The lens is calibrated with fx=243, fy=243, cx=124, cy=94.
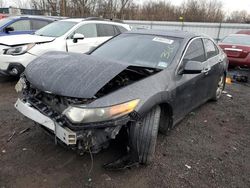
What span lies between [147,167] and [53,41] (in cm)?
439

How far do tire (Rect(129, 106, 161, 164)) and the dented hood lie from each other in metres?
0.59

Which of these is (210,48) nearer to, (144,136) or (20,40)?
(144,136)

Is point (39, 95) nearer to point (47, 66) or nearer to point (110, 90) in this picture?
point (47, 66)

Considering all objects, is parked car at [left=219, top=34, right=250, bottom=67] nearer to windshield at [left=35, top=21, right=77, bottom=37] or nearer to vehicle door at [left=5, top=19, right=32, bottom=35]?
windshield at [left=35, top=21, right=77, bottom=37]

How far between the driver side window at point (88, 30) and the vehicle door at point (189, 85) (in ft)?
12.4

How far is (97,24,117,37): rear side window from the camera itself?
7512 mm

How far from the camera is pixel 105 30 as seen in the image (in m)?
7.70

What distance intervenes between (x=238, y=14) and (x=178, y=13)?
13.3 metres

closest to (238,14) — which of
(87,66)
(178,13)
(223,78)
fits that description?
(178,13)

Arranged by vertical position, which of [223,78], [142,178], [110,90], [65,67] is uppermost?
[65,67]

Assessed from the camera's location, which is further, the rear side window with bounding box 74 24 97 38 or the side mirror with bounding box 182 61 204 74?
the rear side window with bounding box 74 24 97 38

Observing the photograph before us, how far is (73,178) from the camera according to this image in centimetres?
261

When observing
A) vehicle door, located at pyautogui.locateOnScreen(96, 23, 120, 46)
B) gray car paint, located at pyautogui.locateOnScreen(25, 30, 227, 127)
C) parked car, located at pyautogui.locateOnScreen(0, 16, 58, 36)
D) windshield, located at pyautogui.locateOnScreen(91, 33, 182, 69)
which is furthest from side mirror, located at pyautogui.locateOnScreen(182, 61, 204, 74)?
parked car, located at pyautogui.locateOnScreen(0, 16, 58, 36)

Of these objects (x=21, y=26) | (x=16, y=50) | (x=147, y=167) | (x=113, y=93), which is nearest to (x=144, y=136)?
(x=147, y=167)
